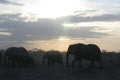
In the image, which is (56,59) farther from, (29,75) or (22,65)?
(29,75)

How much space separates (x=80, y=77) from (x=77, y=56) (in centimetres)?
1348

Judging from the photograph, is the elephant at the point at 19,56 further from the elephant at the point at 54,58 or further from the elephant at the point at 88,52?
the elephant at the point at 88,52

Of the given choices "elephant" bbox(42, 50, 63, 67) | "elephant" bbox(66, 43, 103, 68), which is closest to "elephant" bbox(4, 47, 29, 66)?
"elephant" bbox(42, 50, 63, 67)

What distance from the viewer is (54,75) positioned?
32.6 metres

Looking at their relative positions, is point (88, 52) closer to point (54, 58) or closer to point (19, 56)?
point (54, 58)

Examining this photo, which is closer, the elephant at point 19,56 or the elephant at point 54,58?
the elephant at point 19,56

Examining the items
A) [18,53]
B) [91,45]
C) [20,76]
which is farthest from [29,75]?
[18,53]

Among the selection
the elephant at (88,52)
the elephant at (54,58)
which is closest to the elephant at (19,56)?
the elephant at (54,58)

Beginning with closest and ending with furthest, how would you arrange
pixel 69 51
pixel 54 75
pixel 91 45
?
pixel 54 75 < pixel 91 45 < pixel 69 51

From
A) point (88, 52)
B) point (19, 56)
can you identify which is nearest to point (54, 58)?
point (19, 56)

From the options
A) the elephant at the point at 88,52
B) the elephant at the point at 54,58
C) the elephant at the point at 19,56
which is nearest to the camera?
the elephant at the point at 88,52

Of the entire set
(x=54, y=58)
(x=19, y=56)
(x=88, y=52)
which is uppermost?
(x=88, y=52)

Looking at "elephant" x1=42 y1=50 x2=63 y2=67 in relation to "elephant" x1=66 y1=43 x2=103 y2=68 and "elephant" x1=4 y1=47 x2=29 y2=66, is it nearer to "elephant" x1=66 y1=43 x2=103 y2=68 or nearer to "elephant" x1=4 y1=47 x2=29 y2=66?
"elephant" x1=4 y1=47 x2=29 y2=66

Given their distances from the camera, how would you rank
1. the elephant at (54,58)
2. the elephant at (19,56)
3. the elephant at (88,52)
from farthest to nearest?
the elephant at (54,58) < the elephant at (19,56) < the elephant at (88,52)
